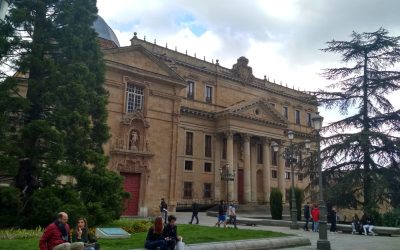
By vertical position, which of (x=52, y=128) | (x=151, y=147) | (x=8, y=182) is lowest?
(x=8, y=182)

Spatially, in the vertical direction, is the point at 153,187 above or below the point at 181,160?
below

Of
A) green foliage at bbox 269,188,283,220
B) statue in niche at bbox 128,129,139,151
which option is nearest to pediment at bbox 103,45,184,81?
statue in niche at bbox 128,129,139,151

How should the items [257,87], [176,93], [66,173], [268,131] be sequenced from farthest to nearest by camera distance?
[257,87] → [268,131] → [176,93] → [66,173]

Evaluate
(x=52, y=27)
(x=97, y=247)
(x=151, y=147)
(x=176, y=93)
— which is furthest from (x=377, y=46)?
(x=97, y=247)

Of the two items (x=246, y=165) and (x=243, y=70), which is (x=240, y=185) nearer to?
(x=246, y=165)

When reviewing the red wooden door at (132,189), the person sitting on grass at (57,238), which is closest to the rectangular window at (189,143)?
the red wooden door at (132,189)

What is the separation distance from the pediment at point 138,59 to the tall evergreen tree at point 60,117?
12798 mm

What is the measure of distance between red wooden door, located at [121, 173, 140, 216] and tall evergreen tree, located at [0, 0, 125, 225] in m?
13.1

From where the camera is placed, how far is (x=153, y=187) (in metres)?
31.2

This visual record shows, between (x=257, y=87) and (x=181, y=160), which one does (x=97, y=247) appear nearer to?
(x=181, y=160)

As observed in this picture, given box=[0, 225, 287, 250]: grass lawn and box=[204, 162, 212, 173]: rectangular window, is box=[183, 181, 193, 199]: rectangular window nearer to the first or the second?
box=[204, 162, 212, 173]: rectangular window

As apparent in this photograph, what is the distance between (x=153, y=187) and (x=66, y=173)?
53.6 feet

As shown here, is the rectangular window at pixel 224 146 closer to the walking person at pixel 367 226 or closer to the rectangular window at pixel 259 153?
the rectangular window at pixel 259 153

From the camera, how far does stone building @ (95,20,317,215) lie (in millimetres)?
30709
